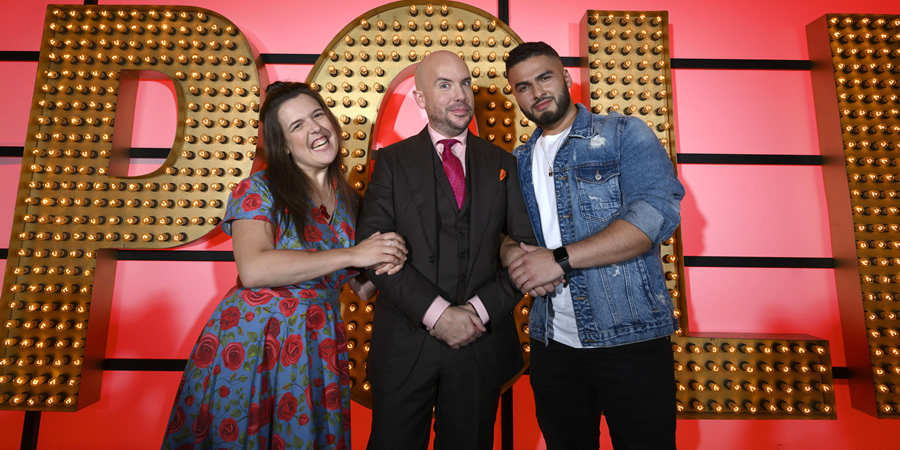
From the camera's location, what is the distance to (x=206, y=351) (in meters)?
1.79

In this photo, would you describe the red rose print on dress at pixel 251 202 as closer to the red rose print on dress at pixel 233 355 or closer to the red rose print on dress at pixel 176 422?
the red rose print on dress at pixel 233 355

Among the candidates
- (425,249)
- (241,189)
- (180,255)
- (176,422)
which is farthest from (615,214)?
(180,255)

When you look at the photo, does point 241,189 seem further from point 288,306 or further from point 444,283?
point 444,283

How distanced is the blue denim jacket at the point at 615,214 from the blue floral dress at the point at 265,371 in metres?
1.17

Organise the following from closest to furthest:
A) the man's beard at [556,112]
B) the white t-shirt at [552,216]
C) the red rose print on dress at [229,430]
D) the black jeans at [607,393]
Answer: the red rose print on dress at [229,430] → the black jeans at [607,393] → the white t-shirt at [552,216] → the man's beard at [556,112]

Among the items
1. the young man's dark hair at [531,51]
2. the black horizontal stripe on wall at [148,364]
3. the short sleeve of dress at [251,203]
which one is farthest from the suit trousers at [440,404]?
the black horizontal stripe on wall at [148,364]

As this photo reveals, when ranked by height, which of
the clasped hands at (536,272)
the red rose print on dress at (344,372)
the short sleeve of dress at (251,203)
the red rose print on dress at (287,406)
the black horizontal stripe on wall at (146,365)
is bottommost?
the black horizontal stripe on wall at (146,365)

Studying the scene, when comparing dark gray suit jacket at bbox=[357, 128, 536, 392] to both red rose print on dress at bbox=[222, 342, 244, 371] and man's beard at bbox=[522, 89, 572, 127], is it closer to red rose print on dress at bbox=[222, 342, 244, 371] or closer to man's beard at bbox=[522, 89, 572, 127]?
man's beard at bbox=[522, 89, 572, 127]

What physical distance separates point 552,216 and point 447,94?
89 cm

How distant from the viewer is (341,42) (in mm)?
2963

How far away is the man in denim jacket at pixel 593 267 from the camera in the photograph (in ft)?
6.26

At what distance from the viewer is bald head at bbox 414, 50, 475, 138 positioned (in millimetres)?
2062

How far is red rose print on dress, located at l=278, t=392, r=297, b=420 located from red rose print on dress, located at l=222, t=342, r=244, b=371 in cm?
25

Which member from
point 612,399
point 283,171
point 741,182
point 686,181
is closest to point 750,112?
point 741,182
